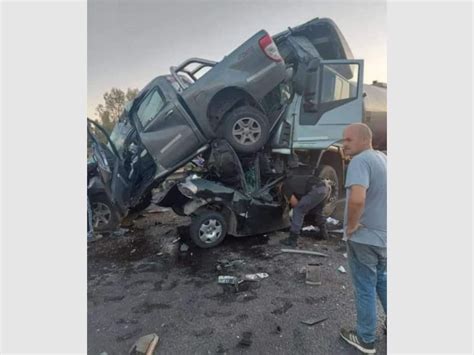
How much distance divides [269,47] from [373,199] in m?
1.31

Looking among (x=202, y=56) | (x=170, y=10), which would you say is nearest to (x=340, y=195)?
(x=202, y=56)

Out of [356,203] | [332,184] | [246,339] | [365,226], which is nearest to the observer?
[356,203]

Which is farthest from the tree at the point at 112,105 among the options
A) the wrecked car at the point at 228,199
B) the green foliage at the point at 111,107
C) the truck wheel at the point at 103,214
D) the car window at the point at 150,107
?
the wrecked car at the point at 228,199

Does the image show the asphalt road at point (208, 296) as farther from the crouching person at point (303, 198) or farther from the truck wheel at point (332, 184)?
the truck wheel at point (332, 184)

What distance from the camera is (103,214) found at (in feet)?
7.31

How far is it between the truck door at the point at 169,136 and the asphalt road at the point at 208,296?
475 mm

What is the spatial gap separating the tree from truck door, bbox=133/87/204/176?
0.27m

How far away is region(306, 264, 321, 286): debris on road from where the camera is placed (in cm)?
209

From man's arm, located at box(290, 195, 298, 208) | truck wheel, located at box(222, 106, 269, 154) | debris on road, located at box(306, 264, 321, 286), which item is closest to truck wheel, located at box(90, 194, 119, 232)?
truck wheel, located at box(222, 106, 269, 154)

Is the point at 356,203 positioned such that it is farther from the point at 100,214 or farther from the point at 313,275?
the point at 100,214

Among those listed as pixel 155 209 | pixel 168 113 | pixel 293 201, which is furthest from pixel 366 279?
pixel 168 113

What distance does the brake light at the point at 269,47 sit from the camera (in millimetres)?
2131

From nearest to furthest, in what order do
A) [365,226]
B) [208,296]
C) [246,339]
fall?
[365,226] → [246,339] → [208,296]
